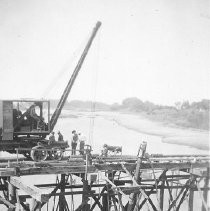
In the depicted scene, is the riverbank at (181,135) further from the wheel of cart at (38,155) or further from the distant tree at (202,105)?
the wheel of cart at (38,155)

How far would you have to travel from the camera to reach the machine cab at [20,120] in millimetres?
15773

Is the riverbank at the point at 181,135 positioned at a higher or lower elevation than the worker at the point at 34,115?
lower

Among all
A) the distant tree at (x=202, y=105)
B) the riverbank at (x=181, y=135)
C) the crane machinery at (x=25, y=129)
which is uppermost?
the distant tree at (x=202, y=105)

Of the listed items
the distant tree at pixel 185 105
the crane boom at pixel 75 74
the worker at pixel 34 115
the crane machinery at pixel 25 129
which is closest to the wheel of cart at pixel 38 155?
the crane machinery at pixel 25 129

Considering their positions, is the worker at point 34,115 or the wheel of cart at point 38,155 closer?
the wheel of cart at point 38,155

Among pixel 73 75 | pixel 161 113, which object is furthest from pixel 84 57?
pixel 161 113

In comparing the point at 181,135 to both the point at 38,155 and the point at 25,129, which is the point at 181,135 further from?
the point at 38,155

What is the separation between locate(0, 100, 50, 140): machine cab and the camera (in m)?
15.8

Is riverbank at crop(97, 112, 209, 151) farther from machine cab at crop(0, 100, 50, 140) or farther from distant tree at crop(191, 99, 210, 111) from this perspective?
machine cab at crop(0, 100, 50, 140)

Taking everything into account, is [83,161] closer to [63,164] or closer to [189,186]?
[63,164]

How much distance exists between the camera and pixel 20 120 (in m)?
16.2

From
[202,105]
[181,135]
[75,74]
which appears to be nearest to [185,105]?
[202,105]

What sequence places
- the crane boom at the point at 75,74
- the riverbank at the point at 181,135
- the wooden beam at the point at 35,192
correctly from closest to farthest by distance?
the wooden beam at the point at 35,192 < the crane boom at the point at 75,74 < the riverbank at the point at 181,135

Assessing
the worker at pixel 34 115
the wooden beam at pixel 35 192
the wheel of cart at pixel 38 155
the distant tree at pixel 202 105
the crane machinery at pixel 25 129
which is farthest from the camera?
the distant tree at pixel 202 105
